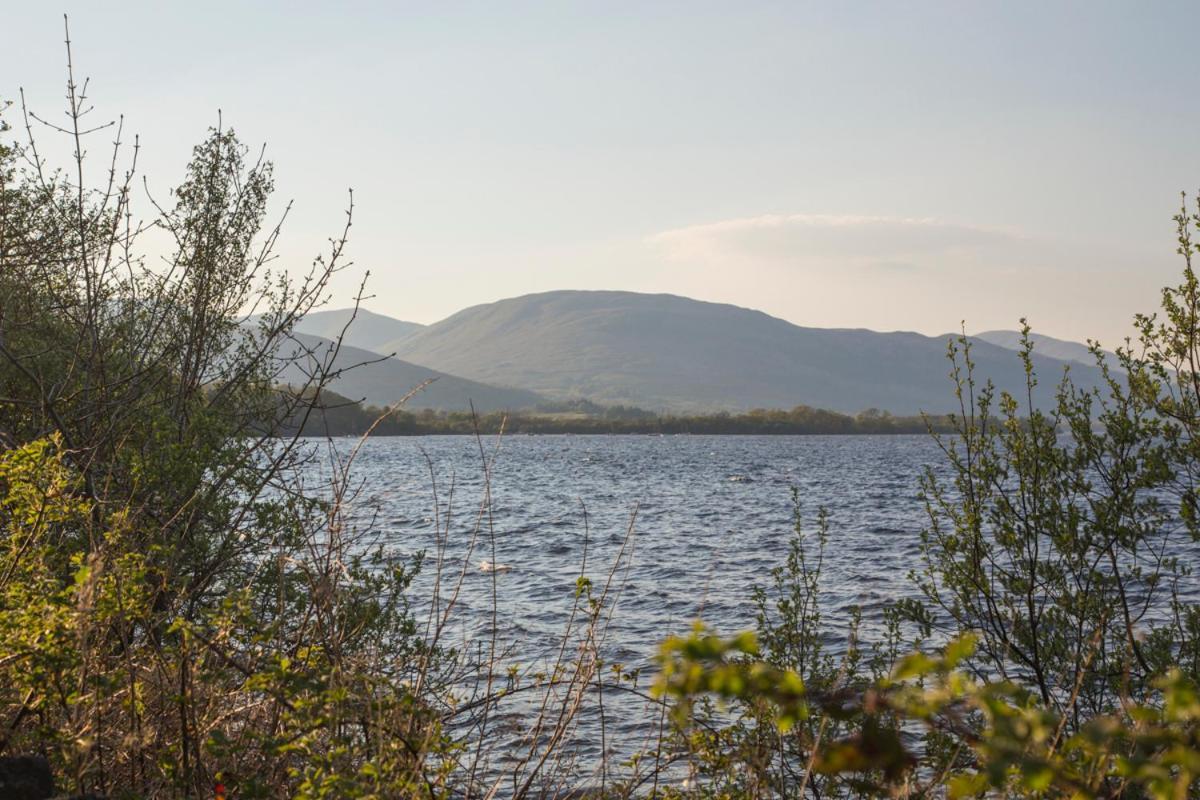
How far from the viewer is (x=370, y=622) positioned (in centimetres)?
1070

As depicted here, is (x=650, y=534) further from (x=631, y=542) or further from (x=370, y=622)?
(x=370, y=622)

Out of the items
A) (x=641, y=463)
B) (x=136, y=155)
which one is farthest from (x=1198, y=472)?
(x=641, y=463)

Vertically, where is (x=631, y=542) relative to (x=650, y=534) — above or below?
above

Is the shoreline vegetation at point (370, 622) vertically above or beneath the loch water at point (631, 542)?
above

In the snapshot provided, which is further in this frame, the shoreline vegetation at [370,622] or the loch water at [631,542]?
the loch water at [631,542]

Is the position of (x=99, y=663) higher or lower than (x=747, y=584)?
higher

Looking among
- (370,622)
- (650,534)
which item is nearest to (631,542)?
(650,534)

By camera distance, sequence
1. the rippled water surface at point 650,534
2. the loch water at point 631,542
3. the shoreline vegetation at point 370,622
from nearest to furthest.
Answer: the shoreline vegetation at point 370,622, the loch water at point 631,542, the rippled water surface at point 650,534

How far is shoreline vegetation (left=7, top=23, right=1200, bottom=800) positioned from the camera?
10.2 feet

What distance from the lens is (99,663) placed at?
5.26 meters

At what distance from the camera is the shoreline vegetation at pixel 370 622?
310 centimetres

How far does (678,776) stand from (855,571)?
19211 mm

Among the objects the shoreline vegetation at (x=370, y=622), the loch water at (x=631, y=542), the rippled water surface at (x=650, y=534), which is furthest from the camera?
the rippled water surface at (x=650, y=534)

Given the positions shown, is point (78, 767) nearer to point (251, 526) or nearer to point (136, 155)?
point (136, 155)
